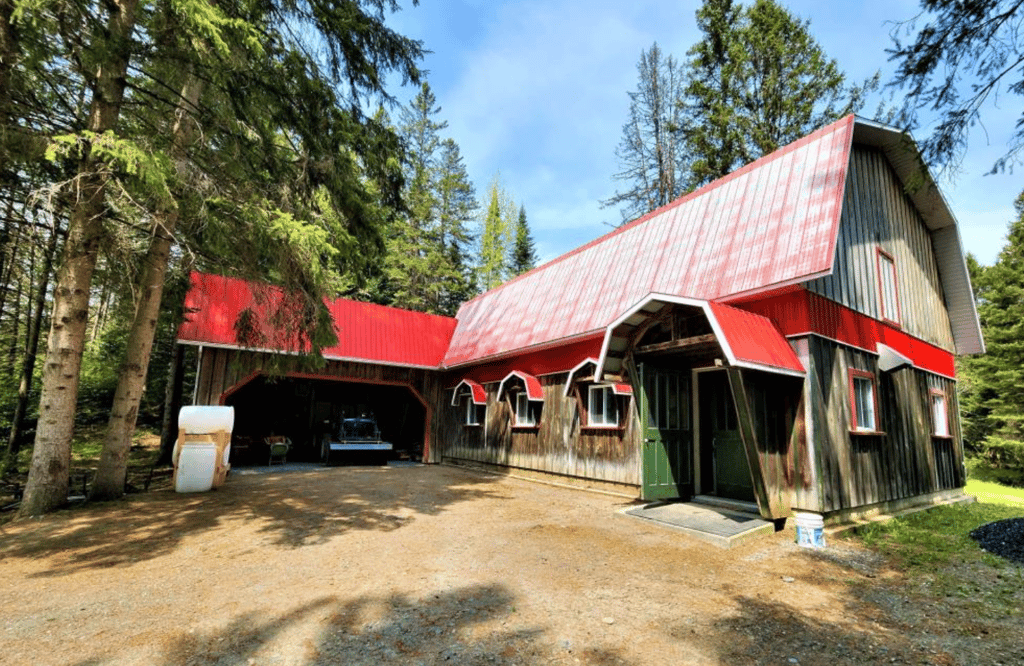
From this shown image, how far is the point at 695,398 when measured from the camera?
29.3 feet

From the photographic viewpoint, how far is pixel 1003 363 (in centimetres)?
1639

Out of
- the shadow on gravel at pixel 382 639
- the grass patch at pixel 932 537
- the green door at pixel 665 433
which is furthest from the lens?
the green door at pixel 665 433

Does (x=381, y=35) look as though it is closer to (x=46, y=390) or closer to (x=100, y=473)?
(x=46, y=390)

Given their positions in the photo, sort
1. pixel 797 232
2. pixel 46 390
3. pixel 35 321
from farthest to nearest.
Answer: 1. pixel 35 321
2. pixel 797 232
3. pixel 46 390

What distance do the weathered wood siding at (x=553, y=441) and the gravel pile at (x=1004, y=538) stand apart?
4.92 meters

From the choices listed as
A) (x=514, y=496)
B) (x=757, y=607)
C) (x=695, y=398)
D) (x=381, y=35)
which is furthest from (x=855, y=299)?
(x=381, y=35)

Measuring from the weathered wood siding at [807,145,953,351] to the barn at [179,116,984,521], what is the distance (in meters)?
0.06

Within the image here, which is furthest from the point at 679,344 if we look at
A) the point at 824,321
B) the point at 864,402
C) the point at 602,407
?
the point at 864,402

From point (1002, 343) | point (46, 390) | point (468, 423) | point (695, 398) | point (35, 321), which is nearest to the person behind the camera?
point (46, 390)

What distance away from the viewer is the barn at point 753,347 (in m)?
7.04

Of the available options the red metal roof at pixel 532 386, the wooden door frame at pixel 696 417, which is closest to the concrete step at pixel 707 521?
the wooden door frame at pixel 696 417

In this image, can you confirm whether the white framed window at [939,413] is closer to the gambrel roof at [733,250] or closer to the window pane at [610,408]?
the gambrel roof at [733,250]

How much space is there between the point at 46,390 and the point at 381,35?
7.60 meters

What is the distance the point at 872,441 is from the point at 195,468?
1232 centimetres
